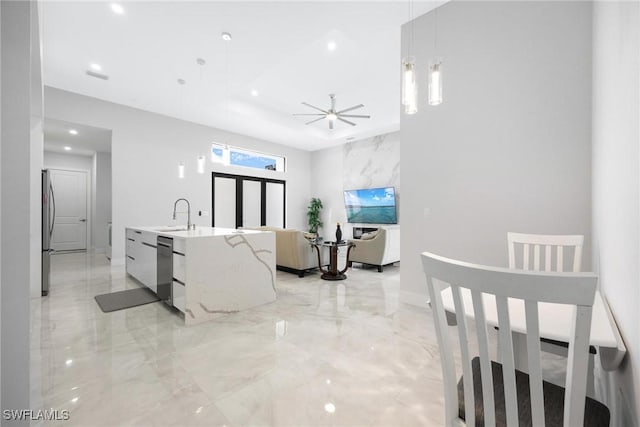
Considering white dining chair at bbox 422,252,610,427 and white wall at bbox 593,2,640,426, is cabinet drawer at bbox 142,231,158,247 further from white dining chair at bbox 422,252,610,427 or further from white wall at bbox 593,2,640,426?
white wall at bbox 593,2,640,426

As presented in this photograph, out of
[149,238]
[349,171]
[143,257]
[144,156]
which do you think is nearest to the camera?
[149,238]

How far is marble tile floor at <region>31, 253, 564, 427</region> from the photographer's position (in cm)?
149

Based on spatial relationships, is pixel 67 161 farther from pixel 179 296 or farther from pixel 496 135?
pixel 496 135

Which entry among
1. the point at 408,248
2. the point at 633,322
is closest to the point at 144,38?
the point at 408,248

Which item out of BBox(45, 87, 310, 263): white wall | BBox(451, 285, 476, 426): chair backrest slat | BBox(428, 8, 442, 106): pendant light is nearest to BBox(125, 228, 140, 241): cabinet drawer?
BBox(45, 87, 310, 263): white wall

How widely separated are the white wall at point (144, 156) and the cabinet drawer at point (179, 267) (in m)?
3.53

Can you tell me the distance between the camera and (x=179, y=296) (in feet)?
8.98

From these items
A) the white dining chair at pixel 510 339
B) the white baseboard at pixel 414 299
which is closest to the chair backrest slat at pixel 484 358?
the white dining chair at pixel 510 339

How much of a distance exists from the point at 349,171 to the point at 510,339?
772cm

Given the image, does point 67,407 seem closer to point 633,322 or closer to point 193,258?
point 193,258

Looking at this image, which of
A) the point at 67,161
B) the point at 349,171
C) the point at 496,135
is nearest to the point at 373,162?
the point at 349,171

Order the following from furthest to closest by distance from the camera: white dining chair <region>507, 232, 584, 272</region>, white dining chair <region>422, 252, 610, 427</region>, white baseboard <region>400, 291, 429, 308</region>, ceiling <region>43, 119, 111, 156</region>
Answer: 1. ceiling <region>43, 119, 111, 156</region>
2. white baseboard <region>400, 291, 429, 308</region>
3. white dining chair <region>507, 232, 584, 272</region>
4. white dining chair <region>422, 252, 610, 427</region>

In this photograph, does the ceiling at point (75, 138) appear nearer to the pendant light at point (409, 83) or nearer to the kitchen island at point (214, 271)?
the kitchen island at point (214, 271)

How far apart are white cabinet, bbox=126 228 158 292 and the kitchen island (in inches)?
0.5
